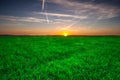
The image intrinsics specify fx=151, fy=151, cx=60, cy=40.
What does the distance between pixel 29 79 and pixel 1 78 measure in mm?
1232

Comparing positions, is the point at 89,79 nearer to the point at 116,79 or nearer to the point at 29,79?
the point at 116,79

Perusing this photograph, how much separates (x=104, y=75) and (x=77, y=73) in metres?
1.20

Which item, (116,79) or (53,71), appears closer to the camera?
(116,79)

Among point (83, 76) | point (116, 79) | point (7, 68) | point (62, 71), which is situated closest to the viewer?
point (116, 79)

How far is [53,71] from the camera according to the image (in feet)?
24.0

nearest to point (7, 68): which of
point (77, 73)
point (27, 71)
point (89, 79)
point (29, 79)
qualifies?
point (27, 71)

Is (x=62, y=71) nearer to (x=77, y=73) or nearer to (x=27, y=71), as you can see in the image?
(x=77, y=73)

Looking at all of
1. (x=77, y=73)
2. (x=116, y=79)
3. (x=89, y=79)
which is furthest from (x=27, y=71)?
(x=116, y=79)

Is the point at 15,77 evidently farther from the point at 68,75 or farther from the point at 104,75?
the point at 104,75

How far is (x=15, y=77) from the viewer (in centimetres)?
639

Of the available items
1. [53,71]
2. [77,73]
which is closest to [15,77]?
[53,71]

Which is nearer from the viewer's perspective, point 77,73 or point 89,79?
point 89,79

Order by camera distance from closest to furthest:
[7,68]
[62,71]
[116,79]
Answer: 1. [116,79]
2. [62,71]
3. [7,68]

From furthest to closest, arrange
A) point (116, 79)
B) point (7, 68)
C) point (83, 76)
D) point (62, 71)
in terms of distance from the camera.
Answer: point (7, 68), point (62, 71), point (83, 76), point (116, 79)
